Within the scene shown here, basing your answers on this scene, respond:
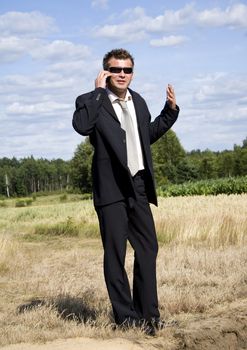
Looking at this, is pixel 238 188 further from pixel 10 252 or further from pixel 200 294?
pixel 200 294

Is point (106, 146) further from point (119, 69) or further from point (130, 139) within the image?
point (119, 69)

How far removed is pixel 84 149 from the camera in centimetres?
6756

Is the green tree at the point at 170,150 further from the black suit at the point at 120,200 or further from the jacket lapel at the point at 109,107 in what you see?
the jacket lapel at the point at 109,107

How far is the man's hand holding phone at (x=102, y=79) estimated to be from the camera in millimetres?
5332

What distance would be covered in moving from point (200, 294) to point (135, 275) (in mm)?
1471

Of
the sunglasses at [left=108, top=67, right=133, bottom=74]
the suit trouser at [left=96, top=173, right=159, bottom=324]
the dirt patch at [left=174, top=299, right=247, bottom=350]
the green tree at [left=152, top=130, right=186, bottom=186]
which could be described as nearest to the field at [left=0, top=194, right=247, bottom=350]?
the dirt patch at [left=174, top=299, right=247, bottom=350]

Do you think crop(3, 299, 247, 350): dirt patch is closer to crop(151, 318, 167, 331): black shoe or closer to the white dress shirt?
crop(151, 318, 167, 331): black shoe

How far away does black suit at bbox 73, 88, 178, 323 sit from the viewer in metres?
5.30

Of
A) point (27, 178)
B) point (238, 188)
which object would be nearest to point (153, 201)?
point (238, 188)

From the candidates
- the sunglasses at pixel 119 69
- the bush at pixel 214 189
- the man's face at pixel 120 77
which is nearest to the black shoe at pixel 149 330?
the man's face at pixel 120 77

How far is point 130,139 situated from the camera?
17.9 feet

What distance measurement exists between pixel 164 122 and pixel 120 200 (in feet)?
3.04

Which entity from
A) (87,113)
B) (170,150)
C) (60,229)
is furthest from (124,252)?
(170,150)

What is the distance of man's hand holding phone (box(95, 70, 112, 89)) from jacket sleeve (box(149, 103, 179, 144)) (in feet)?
2.29
